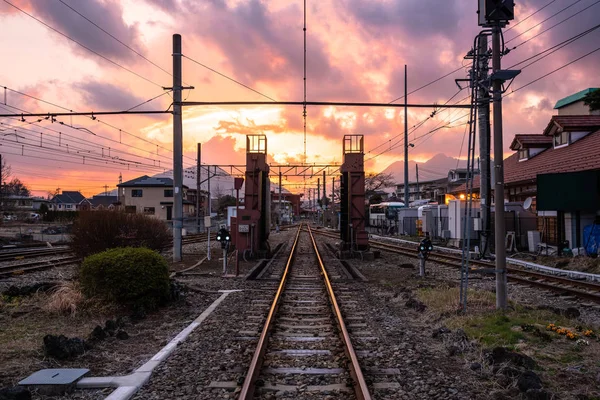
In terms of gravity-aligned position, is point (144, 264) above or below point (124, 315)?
above

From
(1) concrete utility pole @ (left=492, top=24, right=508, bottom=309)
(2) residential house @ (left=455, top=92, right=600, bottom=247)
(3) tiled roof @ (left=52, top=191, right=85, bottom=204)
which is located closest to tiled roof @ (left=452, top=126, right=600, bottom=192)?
(2) residential house @ (left=455, top=92, right=600, bottom=247)

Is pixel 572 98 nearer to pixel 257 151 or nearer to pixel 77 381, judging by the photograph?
pixel 257 151

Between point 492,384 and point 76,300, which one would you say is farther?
point 76,300

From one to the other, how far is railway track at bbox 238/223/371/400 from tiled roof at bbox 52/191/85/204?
428 feet

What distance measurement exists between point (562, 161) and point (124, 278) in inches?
932

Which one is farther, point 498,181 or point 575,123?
point 575,123

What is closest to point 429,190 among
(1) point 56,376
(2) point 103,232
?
(2) point 103,232

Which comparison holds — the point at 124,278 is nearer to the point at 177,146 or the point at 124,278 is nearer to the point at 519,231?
the point at 177,146

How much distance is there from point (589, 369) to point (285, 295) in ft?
23.5

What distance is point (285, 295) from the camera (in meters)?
11.8

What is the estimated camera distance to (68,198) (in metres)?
129

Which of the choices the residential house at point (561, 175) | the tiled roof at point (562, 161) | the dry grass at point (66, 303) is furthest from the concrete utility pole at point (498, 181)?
the tiled roof at point (562, 161)

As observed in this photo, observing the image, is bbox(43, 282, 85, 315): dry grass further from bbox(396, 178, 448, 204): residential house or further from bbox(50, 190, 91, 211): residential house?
bbox(50, 190, 91, 211): residential house

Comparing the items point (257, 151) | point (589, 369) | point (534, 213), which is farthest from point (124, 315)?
point (534, 213)
